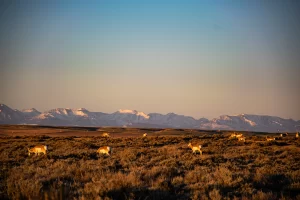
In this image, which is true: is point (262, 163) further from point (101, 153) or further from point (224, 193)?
point (101, 153)

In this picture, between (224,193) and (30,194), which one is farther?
(224,193)

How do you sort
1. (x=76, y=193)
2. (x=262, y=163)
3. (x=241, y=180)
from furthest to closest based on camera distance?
(x=262, y=163) → (x=241, y=180) → (x=76, y=193)

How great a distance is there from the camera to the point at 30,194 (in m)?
7.28

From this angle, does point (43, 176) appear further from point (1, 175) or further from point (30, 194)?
point (30, 194)

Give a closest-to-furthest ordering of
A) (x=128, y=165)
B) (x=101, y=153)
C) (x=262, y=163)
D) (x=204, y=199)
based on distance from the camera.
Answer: (x=204, y=199) < (x=128, y=165) < (x=262, y=163) < (x=101, y=153)

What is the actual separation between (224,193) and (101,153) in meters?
12.5

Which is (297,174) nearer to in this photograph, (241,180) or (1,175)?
(241,180)

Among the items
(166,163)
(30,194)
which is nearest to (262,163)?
(166,163)

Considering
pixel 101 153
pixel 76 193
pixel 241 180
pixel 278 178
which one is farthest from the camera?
pixel 101 153

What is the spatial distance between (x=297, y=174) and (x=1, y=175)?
11687 millimetres

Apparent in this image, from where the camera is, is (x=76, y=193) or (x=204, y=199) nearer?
(x=204, y=199)

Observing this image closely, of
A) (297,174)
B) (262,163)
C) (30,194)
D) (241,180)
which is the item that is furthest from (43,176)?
(262,163)

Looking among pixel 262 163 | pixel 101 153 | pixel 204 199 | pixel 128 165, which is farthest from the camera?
pixel 101 153

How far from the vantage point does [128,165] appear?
1361 cm
